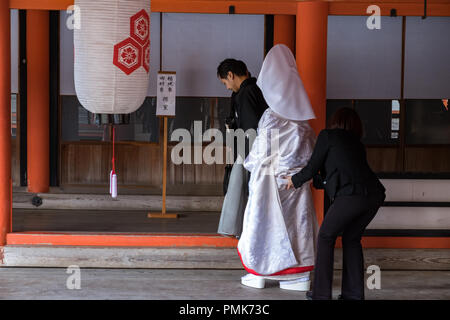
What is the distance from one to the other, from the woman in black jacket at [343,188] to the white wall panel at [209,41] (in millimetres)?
3555

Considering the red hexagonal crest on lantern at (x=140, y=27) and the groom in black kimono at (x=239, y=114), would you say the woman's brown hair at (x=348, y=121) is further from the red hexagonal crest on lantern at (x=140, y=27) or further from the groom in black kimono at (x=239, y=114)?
the red hexagonal crest on lantern at (x=140, y=27)

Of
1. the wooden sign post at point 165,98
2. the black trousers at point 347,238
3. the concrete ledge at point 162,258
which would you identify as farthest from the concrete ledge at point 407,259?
the wooden sign post at point 165,98

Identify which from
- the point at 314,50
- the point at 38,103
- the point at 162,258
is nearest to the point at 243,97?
the point at 314,50

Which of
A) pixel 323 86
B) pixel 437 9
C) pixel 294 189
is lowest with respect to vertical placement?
pixel 294 189

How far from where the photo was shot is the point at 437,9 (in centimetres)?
571

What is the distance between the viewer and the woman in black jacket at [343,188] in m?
3.78

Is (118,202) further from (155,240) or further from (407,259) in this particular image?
(407,259)

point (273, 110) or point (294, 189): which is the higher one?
point (273, 110)

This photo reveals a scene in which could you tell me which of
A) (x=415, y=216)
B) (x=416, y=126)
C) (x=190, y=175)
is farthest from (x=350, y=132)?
(x=416, y=126)

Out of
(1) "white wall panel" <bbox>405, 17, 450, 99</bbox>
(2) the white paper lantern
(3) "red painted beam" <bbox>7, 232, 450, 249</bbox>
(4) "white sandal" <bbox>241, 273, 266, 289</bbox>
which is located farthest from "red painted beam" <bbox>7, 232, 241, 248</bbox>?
(1) "white wall panel" <bbox>405, 17, 450, 99</bbox>

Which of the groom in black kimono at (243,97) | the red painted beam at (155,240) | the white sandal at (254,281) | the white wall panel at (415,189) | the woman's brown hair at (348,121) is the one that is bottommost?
the white sandal at (254,281)

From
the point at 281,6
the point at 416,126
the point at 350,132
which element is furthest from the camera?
the point at 416,126
